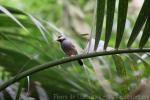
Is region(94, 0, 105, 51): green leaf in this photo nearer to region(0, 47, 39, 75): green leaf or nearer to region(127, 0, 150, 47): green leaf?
region(127, 0, 150, 47): green leaf

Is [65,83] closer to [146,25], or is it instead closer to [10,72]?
[10,72]

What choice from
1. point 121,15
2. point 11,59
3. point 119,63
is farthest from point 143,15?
point 11,59

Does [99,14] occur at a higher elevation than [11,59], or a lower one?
higher

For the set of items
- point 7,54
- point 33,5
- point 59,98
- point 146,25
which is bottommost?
point 33,5

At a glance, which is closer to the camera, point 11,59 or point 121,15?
point 121,15

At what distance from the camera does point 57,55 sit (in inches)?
50.8

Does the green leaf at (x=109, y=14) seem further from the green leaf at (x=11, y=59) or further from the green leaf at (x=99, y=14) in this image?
the green leaf at (x=11, y=59)

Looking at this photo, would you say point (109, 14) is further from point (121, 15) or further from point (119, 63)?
point (119, 63)

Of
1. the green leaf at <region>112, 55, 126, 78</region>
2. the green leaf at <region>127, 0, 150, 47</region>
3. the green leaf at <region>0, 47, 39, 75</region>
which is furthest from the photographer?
the green leaf at <region>0, 47, 39, 75</region>

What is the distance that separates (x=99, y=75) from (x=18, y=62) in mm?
403

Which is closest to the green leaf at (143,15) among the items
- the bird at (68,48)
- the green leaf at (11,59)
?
the bird at (68,48)

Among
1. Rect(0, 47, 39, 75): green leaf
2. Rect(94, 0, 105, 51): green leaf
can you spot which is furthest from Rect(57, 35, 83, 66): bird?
Rect(0, 47, 39, 75): green leaf

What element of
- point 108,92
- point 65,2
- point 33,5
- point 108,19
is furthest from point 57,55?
point 33,5

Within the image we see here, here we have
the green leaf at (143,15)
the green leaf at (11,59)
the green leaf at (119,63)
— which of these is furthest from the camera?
the green leaf at (11,59)
